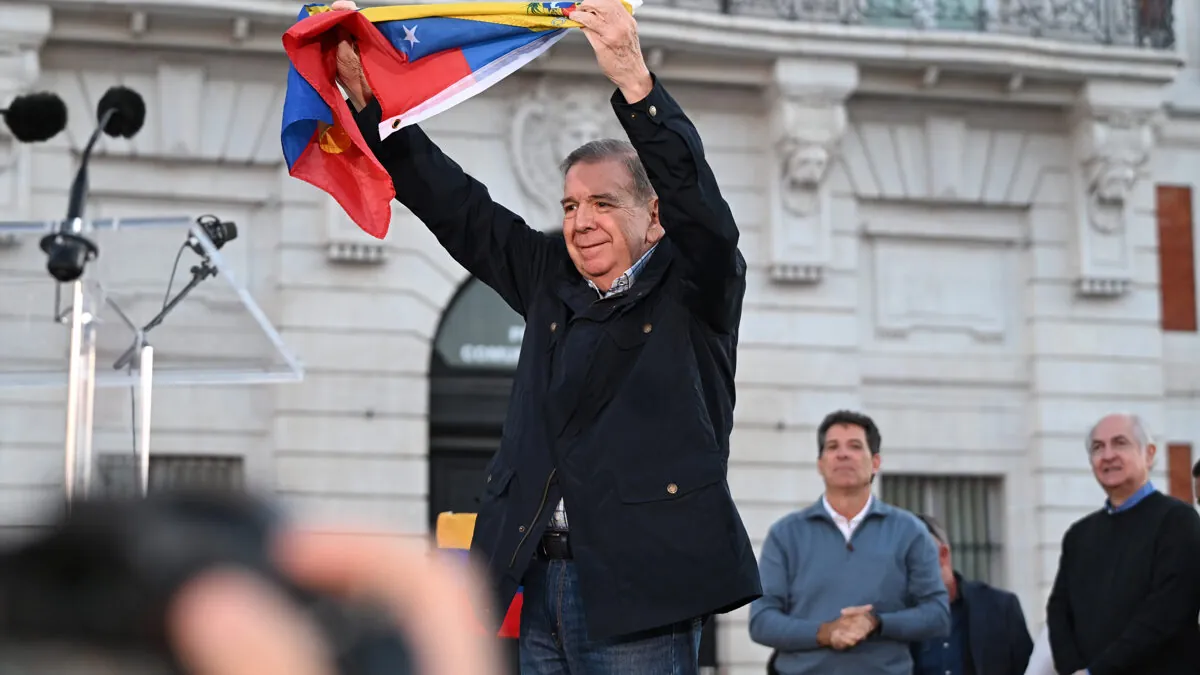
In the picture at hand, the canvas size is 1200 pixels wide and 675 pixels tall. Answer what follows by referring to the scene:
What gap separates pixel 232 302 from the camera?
753 centimetres

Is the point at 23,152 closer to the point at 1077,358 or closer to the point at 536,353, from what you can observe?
the point at 1077,358

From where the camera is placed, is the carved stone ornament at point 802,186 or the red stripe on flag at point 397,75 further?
the carved stone ornament at point 802,186

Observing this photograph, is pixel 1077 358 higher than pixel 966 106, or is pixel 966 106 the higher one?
pixel 966 106

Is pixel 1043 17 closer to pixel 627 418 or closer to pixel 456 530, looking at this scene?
pixel 456 530

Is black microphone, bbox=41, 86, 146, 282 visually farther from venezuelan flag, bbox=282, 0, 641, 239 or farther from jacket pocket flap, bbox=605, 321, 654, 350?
jacket pocket flap, bbox=605, 321, 654, 350

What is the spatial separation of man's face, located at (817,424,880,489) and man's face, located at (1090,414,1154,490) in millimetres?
1135

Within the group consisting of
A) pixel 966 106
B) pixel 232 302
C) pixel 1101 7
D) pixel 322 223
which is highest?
pixel 1101 7

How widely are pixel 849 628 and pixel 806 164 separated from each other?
9.92 m

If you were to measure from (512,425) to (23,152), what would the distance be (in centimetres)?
1168

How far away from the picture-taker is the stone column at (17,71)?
14250mm

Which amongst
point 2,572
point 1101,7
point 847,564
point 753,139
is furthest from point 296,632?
point 1101,7

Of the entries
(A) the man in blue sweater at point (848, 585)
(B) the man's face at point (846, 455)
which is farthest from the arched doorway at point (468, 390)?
(A) the man in blue sweater at point (848, 585)

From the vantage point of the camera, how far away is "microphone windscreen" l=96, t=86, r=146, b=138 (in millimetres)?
8203

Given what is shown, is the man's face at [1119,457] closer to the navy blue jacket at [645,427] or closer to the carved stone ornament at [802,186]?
the navy blue jacket at [645,427]
